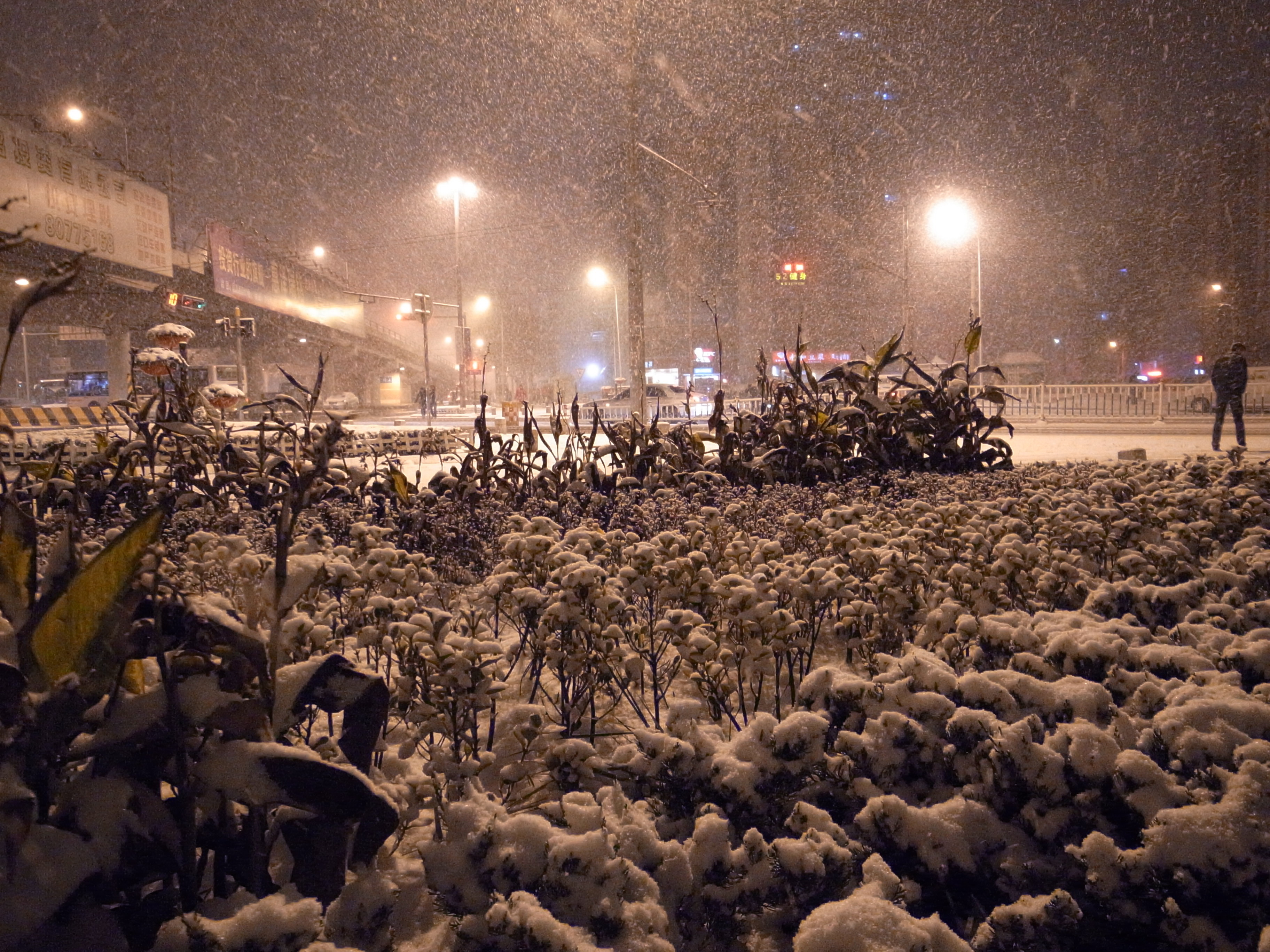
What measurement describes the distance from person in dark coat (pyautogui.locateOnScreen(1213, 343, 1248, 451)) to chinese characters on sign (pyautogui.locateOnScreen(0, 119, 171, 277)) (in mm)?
22843

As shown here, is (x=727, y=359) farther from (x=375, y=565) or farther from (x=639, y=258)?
(x=375, y=565)

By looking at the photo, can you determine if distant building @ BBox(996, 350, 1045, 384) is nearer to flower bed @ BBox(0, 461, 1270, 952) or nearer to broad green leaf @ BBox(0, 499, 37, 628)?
flower bed @ BBox(0, 461, 1270, 952)

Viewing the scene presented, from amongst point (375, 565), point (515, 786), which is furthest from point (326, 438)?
point (375, 565)

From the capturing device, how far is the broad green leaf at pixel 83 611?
1372mm

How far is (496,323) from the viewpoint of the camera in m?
86.0

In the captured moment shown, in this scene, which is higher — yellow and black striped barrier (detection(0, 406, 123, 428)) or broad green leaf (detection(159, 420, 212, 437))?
yellow and black striped barrier (detection(0, 406, 123, 428))

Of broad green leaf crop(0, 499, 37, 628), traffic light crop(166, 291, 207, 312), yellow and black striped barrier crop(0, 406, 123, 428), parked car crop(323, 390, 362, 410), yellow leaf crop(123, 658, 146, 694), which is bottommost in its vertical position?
yellow leaf crop(123, 658, 146, 694)

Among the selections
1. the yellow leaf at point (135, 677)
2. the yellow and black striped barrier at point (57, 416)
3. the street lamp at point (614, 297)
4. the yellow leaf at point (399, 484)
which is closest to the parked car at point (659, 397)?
the street lamp at point (614, 297)

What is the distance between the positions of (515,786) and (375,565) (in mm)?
984

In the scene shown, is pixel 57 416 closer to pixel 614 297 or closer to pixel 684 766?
pixel 684 766

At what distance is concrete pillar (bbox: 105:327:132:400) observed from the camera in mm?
36281

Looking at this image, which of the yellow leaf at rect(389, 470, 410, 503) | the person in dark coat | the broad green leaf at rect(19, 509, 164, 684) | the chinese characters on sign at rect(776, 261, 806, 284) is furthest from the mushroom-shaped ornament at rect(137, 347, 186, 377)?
the chinese characters on sign at rect(776, 261, 806, 284)

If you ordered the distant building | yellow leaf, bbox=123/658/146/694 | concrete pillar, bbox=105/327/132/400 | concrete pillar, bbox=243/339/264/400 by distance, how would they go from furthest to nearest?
the distant building → concrete pillar, bbox=243/339/264/400 → concrete pillar, bbox=105/327/132/400 → yellow leaf, bbox=123/658/146/694

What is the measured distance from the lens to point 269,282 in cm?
3878
